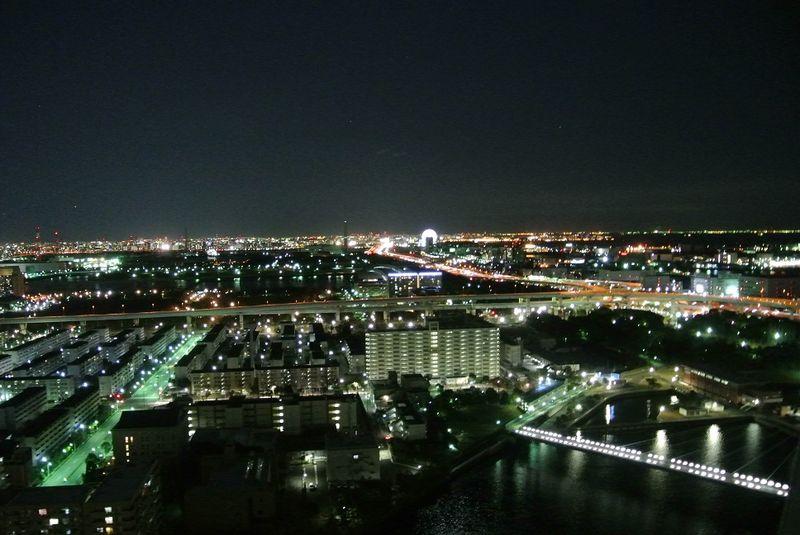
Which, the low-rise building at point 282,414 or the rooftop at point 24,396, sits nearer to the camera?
the low-rise building at point 282,414

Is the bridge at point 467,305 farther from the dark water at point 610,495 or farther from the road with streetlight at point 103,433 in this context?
the dark water at point 610,495

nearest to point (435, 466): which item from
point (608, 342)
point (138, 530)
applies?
point (138, 530)

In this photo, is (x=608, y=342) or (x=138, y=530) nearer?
(x=138, y=530)

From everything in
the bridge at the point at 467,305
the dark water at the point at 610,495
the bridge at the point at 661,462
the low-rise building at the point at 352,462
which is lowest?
the dark water at the point at 610,495

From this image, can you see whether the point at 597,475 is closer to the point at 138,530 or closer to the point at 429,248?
the point at 138,530

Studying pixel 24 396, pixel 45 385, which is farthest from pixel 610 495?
pixel 45 385

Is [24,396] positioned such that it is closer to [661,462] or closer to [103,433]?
[103,433]

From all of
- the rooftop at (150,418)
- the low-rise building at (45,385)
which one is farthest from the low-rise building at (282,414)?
the low-rise building at (45,385)
